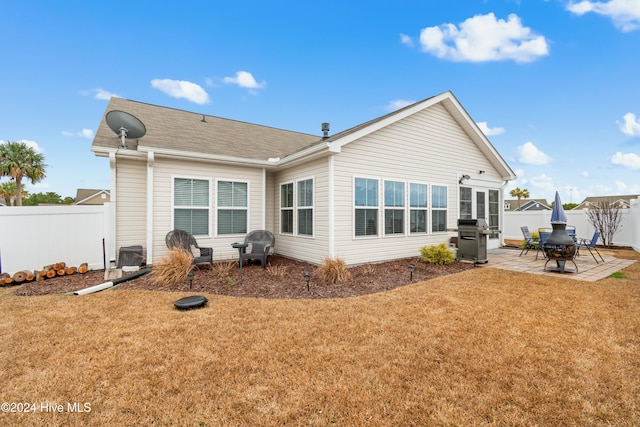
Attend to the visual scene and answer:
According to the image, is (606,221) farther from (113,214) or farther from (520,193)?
(520,193)

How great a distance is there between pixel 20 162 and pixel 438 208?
2968 centimetres

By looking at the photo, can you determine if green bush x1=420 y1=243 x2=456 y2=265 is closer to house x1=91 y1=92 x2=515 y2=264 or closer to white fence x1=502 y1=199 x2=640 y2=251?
house x1=91 y1=92 x2=515 y2=264

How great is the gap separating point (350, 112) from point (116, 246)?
45.6ft

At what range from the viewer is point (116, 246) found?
7074 mm

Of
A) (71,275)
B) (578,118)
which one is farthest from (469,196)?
(71,275)

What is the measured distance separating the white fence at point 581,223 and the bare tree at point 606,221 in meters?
0.21

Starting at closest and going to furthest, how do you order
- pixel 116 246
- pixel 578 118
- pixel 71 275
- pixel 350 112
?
pixel 71 275 → pixel 116 246 → pixel 578 118 → pixel 350 112

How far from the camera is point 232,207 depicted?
8.26 m

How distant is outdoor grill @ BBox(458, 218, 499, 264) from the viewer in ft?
25.6

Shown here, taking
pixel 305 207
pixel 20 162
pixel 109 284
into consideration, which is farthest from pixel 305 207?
pixel 20 162

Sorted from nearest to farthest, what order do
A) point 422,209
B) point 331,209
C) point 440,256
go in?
point 331,209, point 440,256, point 422,209

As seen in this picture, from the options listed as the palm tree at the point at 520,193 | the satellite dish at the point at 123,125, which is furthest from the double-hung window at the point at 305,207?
the palm tree at the point at 520,193

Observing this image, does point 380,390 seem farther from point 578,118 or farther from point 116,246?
point 578,118

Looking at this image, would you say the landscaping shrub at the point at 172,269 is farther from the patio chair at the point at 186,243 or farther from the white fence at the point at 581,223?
the white fence at the point at 581,223
